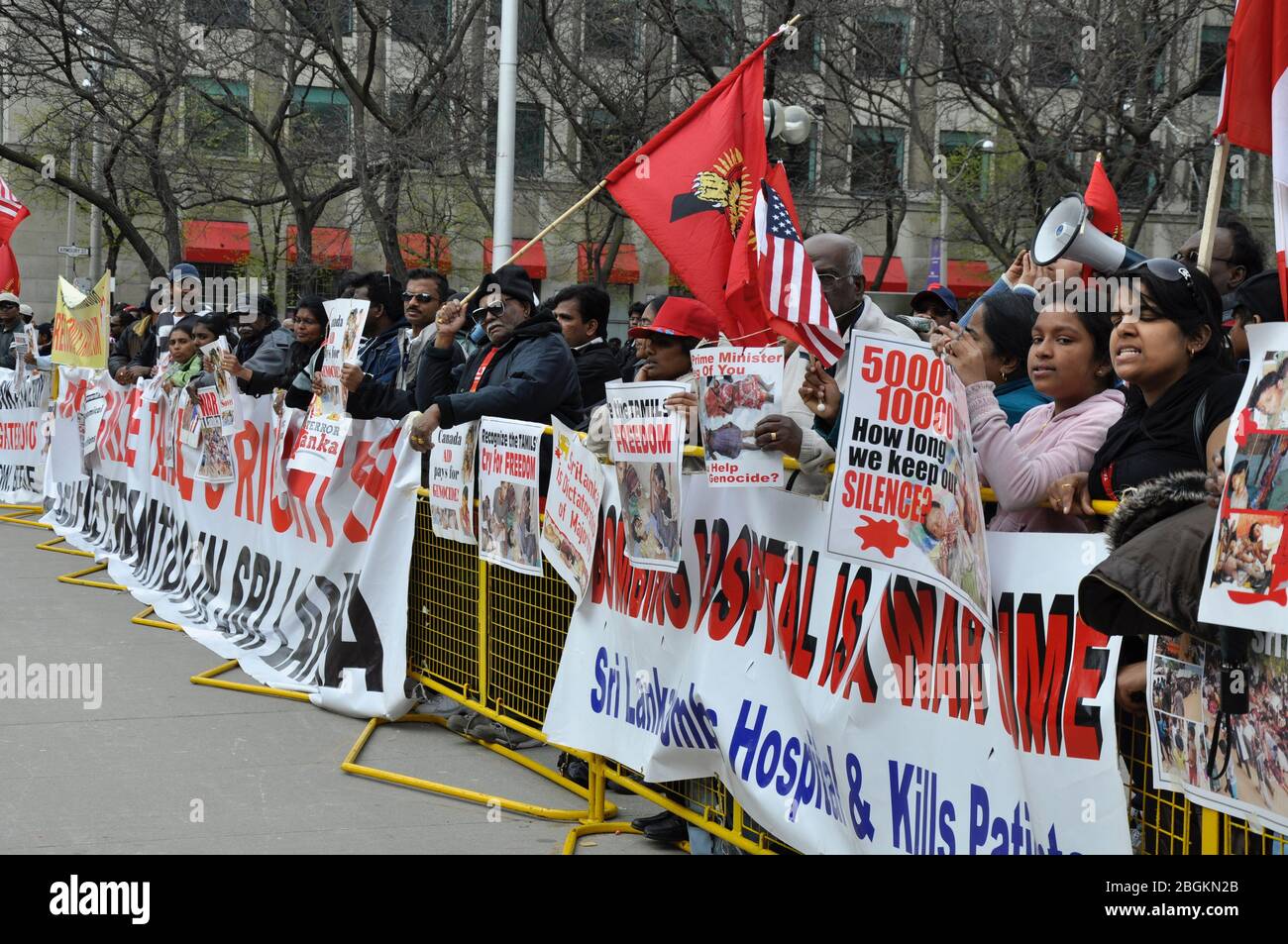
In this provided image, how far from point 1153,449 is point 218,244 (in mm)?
36516

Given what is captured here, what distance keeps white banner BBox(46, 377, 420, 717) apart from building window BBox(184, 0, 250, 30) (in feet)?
25.9

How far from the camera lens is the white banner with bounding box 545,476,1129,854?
3.82m

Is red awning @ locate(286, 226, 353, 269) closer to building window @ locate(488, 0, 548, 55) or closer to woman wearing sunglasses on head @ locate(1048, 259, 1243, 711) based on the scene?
building window @ locate(488, 0, 548, 55)

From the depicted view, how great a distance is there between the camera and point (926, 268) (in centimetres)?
4053

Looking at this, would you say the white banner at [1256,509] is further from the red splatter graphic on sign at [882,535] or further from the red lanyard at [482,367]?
the red lanyard at [482,367]

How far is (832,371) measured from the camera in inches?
207

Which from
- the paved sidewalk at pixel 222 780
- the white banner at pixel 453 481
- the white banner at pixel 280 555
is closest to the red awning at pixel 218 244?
the white banner at pixel 280 555

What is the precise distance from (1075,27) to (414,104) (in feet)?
25.7

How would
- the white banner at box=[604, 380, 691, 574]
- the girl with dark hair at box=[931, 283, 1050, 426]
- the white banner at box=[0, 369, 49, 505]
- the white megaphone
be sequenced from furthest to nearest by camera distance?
the white banner at box=[0, 369, 49, 505] < the white banner at box=[604, 380, 691, 574] < the girl with dark hair at box=[931, 283, 1050, 426] < the white megaphone

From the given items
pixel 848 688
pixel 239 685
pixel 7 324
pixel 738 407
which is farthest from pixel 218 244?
pixel 848 688

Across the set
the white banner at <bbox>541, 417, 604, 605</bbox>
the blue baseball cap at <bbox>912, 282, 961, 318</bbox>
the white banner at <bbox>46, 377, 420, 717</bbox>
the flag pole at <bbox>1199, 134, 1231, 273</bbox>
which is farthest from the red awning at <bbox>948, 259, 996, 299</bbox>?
the flag pole at <bbox>1199, 134, 1231, 273</bbox>
